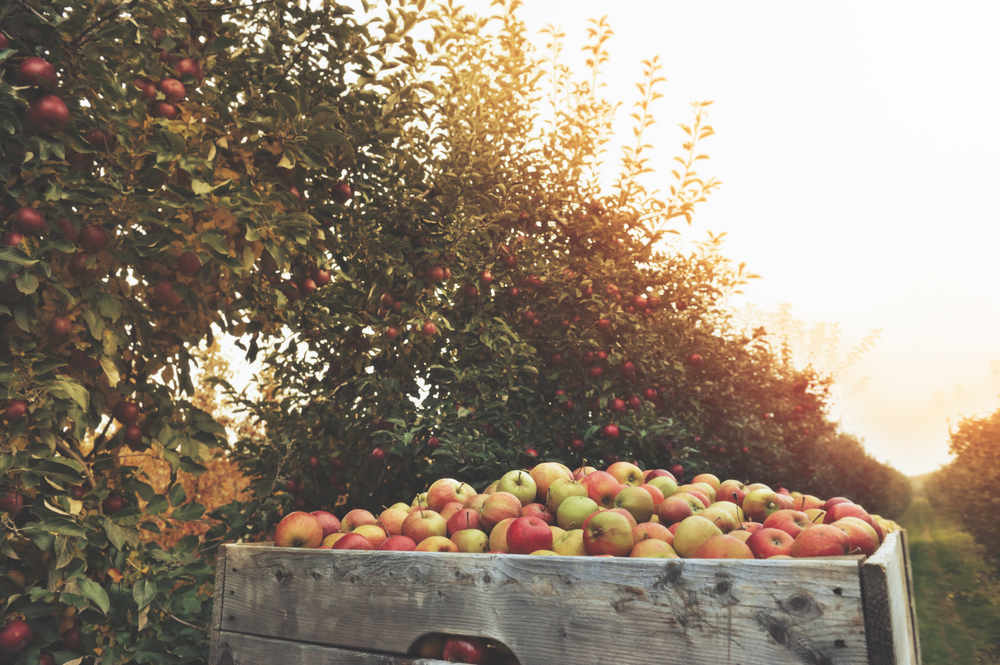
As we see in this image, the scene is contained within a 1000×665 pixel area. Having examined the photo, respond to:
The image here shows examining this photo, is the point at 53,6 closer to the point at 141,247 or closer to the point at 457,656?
the point at 141,247

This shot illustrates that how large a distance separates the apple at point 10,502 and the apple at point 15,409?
240 mm

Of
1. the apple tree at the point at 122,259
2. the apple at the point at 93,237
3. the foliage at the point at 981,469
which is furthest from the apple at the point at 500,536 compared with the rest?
the foliage at the point at 981,469

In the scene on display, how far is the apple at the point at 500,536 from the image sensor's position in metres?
1.96

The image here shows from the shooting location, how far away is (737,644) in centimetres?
127

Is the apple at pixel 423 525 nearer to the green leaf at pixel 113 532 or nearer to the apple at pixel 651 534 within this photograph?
the apple at pixel 651 534

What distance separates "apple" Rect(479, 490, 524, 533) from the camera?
82.9 inches

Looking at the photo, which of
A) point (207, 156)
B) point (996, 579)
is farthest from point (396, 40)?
point (996, 579)

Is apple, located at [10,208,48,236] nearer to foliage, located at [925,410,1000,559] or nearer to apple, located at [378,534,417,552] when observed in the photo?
apple, located at [378,534,417,552]

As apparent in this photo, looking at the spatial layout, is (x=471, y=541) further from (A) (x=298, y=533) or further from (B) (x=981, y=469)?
(B) (x=981, y=469)

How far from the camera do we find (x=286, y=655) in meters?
1.82

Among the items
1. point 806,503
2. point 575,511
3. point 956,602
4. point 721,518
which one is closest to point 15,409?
point 575,511

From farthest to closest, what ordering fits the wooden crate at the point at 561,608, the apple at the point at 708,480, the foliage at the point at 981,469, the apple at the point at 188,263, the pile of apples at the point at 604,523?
the foliage at the point at 981,469 → the apple at the point at 708,480 → the apple at the point at 188,263 → the pile of apples at the point at 604,523 → the wooden crate at the point at 561,608

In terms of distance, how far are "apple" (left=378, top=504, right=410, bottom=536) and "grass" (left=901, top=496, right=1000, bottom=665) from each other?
19.3 ft

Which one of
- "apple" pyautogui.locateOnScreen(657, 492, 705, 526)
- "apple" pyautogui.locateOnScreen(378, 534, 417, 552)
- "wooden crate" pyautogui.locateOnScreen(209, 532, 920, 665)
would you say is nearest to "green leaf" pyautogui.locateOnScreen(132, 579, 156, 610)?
"wooden crate" pyautogui.locateOnScreen(209, 532, 920, 665)
